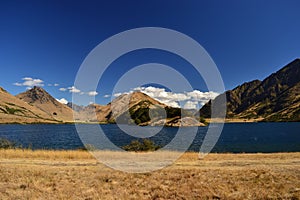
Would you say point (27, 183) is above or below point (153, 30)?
below

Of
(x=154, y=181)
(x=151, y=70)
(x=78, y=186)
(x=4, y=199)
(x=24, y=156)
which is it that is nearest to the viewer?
(x=4, y=199)

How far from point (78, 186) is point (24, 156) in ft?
59.6

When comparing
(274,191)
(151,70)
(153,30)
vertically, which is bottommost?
(274,191)

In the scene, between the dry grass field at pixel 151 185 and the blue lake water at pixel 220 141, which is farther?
the blue lake water at pixel 220 141

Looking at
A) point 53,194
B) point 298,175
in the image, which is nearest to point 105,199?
A: point 53,194

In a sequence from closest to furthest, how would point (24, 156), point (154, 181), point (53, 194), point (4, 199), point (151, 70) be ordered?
point (4, 199)
point (53, 194)
point (154, 181)
point (151, 70)
point (24, 156)

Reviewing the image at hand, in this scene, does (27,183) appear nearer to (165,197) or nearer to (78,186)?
(78,186)

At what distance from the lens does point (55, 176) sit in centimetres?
1691

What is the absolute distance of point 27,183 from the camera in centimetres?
1478

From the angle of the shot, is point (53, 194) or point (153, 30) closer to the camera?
point (53, 194)

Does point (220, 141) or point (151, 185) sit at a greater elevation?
point (151, 185)

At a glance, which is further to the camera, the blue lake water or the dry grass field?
the blue lake water

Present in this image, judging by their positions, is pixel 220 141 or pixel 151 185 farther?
pixel 220 141

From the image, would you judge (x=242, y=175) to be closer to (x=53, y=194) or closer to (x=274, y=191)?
(x=274, y=191)
